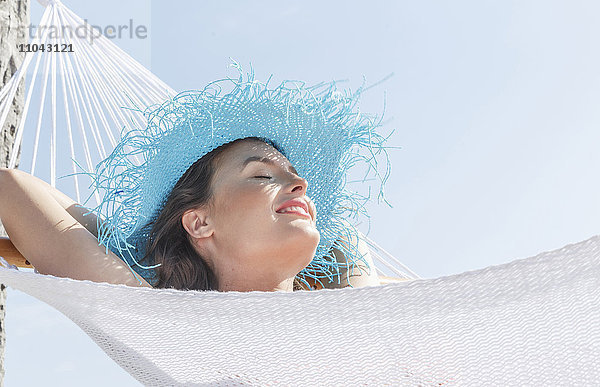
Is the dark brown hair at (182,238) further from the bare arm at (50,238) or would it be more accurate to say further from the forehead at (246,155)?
the bare arm at (50,238)

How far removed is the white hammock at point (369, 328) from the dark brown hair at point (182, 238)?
239mm

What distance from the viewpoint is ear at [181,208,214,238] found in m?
1.17

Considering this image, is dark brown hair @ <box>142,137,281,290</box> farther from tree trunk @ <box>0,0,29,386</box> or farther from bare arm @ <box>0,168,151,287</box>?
tree trunk @ <box>0,0,29,386</box>

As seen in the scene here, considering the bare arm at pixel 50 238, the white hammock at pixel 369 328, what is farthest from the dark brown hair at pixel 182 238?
the white hammock at pixel 369 328

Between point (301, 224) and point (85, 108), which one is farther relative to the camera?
point (85, 108)

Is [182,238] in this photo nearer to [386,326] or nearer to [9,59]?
[386,326]

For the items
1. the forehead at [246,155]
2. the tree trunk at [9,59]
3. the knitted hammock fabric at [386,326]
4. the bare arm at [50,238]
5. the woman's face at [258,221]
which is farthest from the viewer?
the tree trunk at [9,59]

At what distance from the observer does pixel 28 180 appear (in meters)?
1.02

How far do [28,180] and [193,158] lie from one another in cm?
30

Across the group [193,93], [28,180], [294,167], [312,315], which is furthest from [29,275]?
[294,167]

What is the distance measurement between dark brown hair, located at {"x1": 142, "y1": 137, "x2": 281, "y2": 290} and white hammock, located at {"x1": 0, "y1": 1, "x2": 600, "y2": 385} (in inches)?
9.4

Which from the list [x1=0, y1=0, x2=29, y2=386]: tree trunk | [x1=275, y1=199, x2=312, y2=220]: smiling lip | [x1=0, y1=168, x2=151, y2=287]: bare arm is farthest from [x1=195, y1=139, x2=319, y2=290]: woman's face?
[x1=0, y1=0, x2=29, y2=386]: tree trunk

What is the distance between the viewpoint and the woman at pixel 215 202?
3.30 ft

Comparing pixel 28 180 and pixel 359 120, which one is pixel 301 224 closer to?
pixel 359 120
